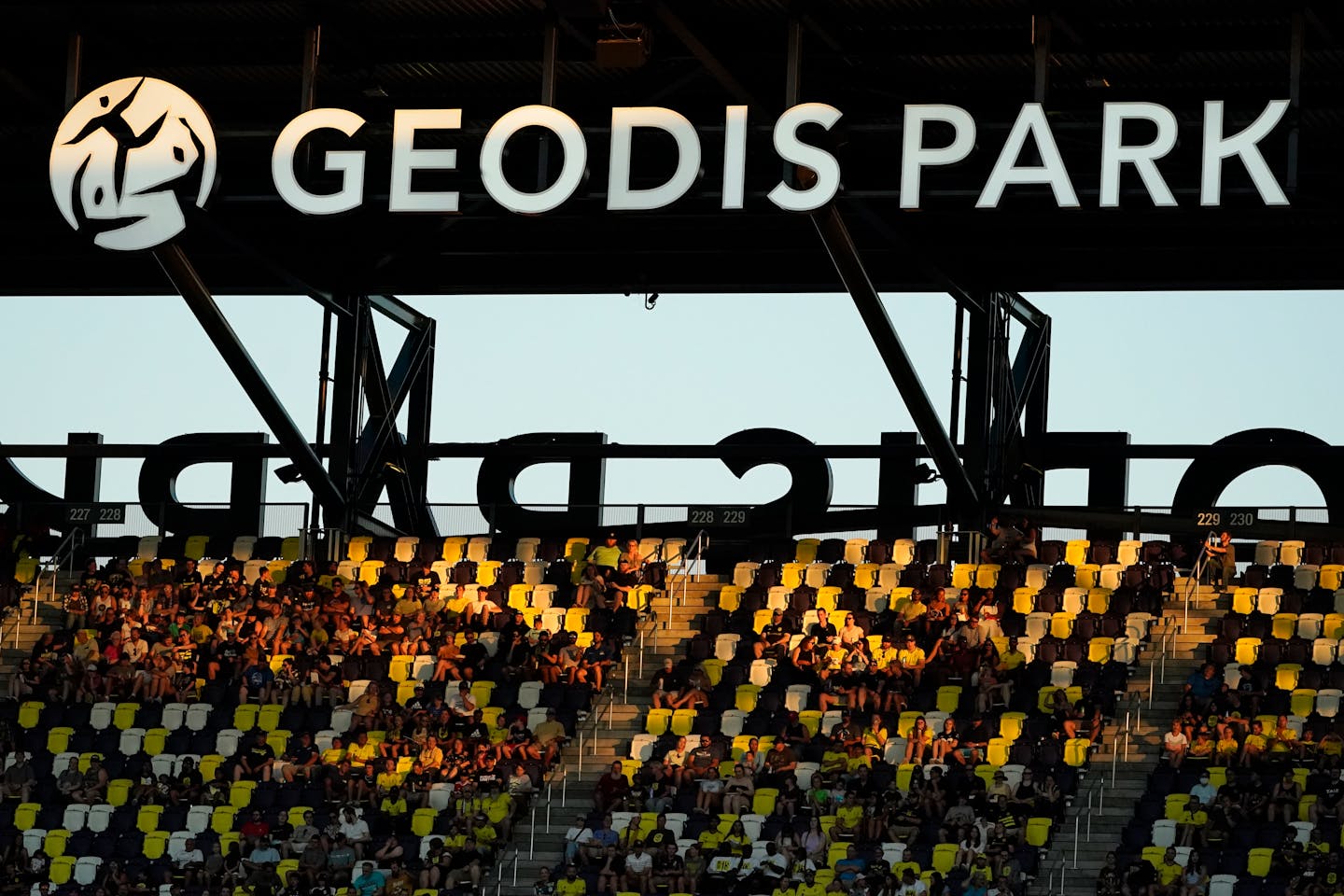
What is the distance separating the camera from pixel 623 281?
4412 centimetres

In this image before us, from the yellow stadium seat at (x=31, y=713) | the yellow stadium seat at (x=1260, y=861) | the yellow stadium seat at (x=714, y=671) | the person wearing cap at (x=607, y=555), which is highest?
the person wearing cap at (x=607, y=555)

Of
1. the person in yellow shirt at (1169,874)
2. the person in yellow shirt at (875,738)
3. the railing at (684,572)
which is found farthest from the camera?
the railing at (684,572)

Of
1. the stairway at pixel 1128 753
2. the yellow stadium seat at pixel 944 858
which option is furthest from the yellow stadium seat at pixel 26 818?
the stairway at pixel 1128 753

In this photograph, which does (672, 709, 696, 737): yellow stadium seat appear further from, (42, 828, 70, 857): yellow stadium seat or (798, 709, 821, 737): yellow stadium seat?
(42, 828, 70, 857): yellow stadium seat

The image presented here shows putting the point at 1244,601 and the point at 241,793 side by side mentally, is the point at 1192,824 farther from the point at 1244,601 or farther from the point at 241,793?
the point at 241,793

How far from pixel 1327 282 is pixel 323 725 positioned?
16.9 m

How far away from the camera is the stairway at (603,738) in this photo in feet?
110

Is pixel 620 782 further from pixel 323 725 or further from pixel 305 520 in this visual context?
pixel 305 520

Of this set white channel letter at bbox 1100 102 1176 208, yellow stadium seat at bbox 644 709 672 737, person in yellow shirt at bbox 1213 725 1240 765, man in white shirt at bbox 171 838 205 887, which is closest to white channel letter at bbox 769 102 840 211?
white channel letter at bbox 1100 102 1176 208

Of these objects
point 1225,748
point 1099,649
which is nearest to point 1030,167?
point 1099,649

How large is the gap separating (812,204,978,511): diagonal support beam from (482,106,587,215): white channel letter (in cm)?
330

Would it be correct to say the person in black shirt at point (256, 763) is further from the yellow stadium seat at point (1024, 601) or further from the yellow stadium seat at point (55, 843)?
the yellow stadium seat at point (1024, 601)

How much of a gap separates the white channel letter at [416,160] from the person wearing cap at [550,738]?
7.16 meters

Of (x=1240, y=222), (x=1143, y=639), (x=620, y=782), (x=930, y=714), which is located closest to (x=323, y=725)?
(x=620, y=782)
